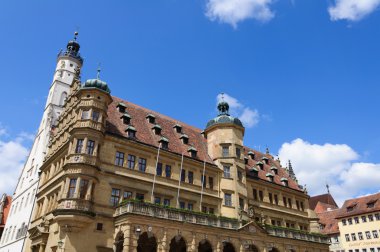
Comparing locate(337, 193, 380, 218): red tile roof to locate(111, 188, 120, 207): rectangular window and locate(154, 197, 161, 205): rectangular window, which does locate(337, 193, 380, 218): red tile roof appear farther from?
locate(111, 188, 120, 207): rectangular window

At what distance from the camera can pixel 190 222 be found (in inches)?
1318

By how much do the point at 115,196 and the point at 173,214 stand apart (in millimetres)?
6363

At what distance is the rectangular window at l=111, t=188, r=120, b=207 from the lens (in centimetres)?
3432

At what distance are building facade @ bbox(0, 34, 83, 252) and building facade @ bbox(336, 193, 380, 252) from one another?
5381cm

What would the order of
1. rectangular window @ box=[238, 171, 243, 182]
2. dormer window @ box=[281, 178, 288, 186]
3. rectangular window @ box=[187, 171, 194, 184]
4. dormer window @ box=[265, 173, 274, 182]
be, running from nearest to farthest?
rectangular window @ box=[187, 171, 194, 184]
rectangular window @ box=[238, 171, 243, 182]
dormer window @ box=[265, 173, 274, 182]
dormer window @ box=[281, 178, 288, 186]

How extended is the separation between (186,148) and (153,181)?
25.7 ft

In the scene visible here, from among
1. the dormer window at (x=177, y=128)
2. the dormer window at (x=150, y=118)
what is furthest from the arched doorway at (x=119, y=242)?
the dormer window at (x=177, y=128)

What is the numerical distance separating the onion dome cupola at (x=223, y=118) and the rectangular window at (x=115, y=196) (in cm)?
1758

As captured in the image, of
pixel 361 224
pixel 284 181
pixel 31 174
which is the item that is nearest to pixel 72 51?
pixel 31 174


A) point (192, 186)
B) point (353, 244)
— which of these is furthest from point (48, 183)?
point (353, 244)

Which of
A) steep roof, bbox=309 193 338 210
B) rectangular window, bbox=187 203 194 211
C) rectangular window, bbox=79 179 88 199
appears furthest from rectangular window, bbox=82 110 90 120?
steep roof, bbox=309 193 338 210

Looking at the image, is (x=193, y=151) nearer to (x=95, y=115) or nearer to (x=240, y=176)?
(x=240, y=176)

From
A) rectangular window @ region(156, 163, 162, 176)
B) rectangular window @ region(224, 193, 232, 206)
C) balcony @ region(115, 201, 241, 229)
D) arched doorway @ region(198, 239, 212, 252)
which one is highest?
rectangular window @ region(156, 163, 162, 176)

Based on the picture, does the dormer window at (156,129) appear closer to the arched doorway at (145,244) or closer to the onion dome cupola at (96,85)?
the onion dome cupola at (96,85)
